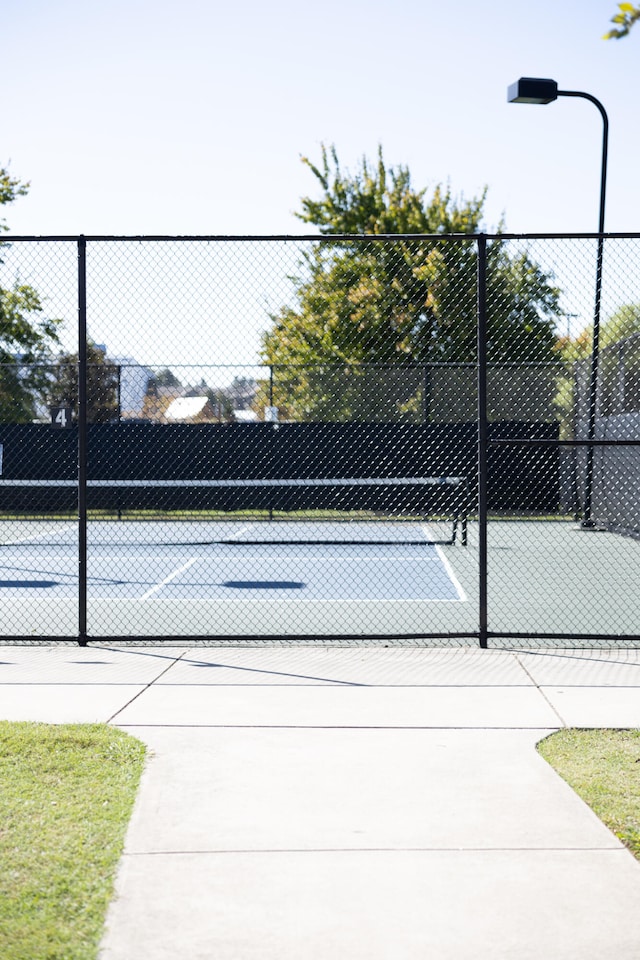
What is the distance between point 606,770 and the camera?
5000 millimetres

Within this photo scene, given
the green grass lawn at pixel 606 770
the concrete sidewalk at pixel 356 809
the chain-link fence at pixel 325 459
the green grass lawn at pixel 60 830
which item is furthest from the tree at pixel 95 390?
the green grass lawn at pixel 606 770

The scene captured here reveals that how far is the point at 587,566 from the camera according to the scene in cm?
1405

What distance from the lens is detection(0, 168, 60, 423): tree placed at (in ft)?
72.3

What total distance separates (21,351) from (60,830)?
2140 centimetres

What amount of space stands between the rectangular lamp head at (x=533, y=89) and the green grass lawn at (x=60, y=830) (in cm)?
857

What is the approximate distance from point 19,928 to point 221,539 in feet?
48.1

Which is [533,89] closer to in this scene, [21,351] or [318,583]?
[318,583]

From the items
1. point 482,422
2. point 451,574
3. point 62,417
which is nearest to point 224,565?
point 451,574

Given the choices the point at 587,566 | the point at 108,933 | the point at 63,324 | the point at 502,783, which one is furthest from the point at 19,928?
the point at 63,324

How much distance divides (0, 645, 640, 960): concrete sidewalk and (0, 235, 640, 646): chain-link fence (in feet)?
4.97

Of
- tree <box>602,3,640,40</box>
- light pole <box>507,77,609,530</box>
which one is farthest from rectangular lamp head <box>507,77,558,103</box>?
tree <box>602,3,640,40</box>

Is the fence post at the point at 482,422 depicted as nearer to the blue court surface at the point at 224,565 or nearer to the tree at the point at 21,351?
the blue court surface at the point at 224,565

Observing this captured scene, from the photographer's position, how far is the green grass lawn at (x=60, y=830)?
331 cm

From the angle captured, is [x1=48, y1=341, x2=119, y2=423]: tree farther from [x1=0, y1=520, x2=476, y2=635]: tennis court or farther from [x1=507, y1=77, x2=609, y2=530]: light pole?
[x1=507, y1=77, x2=609, y2=530]: light pole
